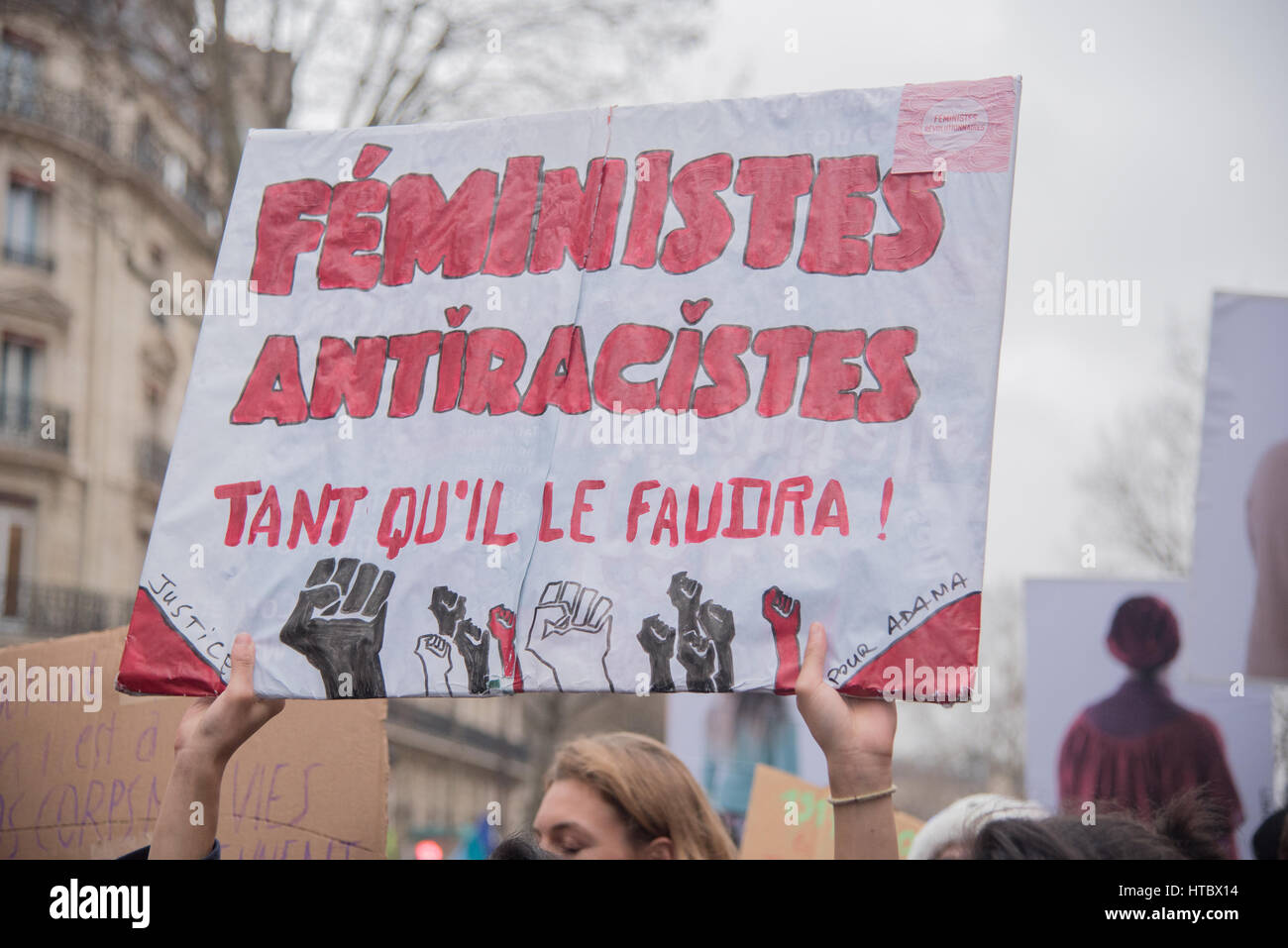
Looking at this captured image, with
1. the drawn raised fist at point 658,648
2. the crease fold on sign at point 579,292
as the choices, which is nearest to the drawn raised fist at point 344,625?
the crease fold on sign at point 579,292

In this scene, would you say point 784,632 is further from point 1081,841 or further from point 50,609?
point 50,609

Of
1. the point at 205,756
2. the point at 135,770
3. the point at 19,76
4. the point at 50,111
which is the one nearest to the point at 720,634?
the point at 205,756

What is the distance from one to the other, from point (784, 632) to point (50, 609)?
2177 centimetres

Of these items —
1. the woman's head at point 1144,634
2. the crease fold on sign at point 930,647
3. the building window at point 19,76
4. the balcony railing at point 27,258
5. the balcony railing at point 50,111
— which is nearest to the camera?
the crease fold on sign at point 930,647

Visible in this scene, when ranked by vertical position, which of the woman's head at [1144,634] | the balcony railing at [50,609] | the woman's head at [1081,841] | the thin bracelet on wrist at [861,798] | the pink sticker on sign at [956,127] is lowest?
the balcony railing at [50,609]

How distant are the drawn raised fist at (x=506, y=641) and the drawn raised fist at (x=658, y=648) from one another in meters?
0.24

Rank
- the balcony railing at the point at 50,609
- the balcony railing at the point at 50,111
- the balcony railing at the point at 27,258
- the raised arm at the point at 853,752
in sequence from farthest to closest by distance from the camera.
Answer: the balcony railing at the point at 27,258 < the balcony railing at the point at 50,609 < the balcony railing at the point at 50,111 < the raised arm at the point at 853,752

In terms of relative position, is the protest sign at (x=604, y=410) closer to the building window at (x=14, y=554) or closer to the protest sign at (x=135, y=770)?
the protest sign at (x=135, y=770)

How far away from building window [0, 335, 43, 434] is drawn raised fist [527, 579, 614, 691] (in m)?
21.8

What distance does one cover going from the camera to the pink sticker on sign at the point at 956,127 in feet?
8.18

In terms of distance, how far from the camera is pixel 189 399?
279 centimetres

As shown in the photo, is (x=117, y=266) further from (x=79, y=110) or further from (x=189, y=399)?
(x=189, y=399)

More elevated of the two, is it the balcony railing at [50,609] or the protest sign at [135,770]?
the protest sign at [135,770]

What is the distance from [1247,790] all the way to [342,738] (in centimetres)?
382
